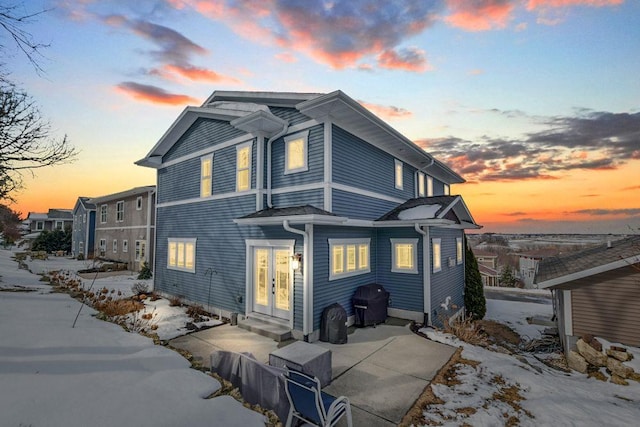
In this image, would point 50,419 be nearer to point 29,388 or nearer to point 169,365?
point 29,388

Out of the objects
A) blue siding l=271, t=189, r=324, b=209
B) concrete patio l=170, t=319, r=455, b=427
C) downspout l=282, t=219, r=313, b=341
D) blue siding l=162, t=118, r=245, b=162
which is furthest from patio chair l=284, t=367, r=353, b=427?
blue siding l=162, t=118, r=245, b=162

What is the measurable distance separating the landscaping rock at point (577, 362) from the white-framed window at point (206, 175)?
12.9 metres

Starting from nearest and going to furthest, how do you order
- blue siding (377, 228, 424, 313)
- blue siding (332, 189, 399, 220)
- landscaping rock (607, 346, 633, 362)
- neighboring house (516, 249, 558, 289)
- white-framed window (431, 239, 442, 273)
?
landscaping rock (607, 346, 633, 362)
blue siding (332, 189, 399, 220)
blue siding (377, 228, 424, 313)
white-framed window (431, 239, 442, 273)
neighboring house (516, 249, 558, 289)

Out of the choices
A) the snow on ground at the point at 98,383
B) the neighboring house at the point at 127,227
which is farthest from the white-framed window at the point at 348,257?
the neighboring house at the point at 127,227

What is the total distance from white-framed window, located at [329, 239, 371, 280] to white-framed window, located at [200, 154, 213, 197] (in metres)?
5.93

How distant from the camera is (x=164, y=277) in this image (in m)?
13.6

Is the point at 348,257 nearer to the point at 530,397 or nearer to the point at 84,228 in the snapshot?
the point at 530,397

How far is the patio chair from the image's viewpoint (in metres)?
3.68

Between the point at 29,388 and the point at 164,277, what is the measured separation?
10.0 metres

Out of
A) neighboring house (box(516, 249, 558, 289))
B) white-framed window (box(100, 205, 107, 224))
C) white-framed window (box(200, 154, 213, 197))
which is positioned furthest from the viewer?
neighboring house (box(516, 249, 558, 289))

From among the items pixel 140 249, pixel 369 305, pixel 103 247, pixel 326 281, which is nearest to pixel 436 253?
pixel 369 305

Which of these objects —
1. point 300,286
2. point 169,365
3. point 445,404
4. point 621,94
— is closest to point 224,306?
point 300,286

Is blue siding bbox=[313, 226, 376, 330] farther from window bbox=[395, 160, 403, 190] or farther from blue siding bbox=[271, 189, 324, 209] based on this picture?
window bbox=[395, 160, 403, 190]

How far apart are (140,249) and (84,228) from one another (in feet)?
48.7
